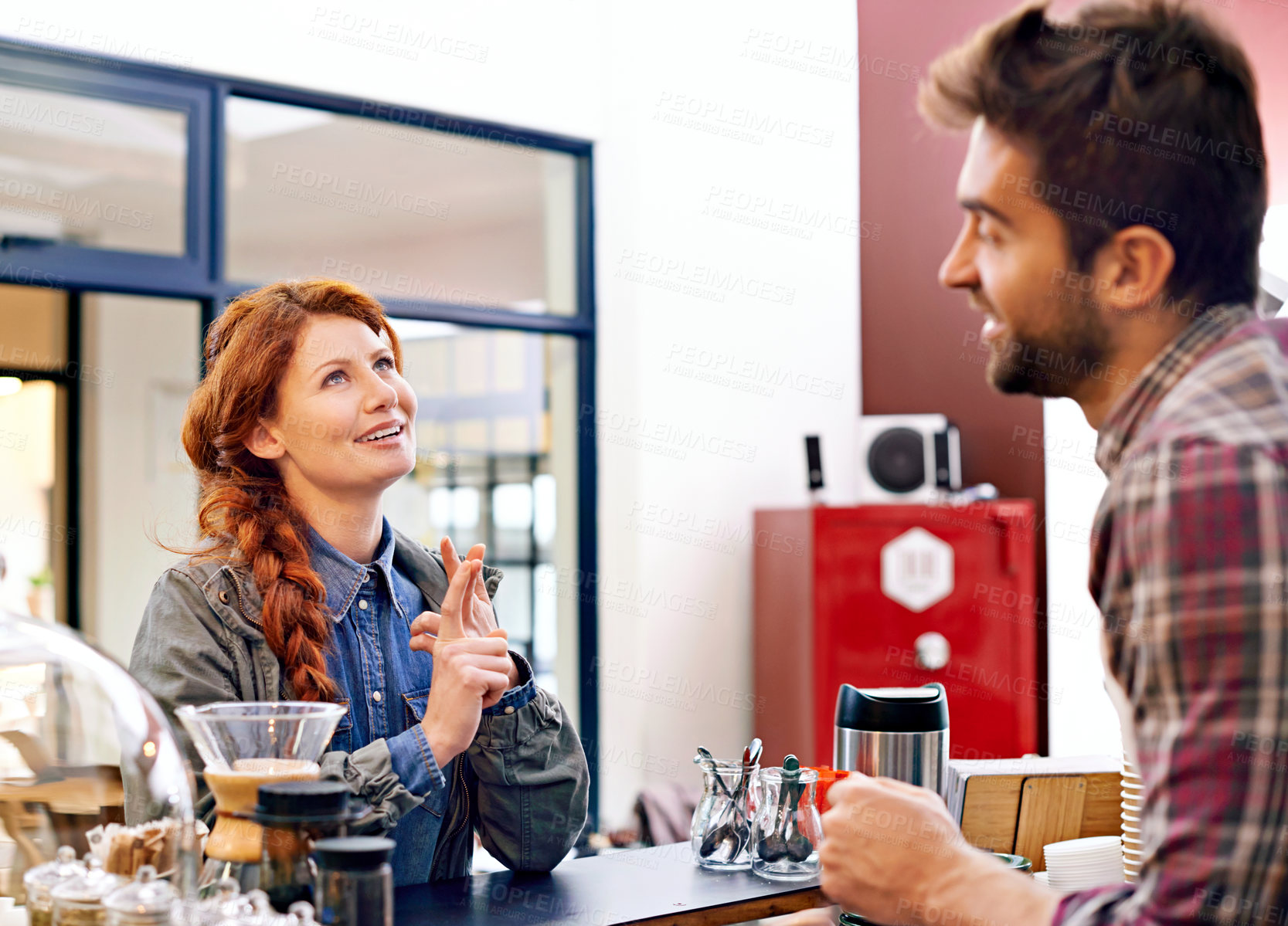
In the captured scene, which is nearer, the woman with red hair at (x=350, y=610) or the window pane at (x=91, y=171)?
the woman with red hair at (x=350, y=610)

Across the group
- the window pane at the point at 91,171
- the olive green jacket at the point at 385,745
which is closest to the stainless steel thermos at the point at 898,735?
the olive green jacket at the point at 385,745

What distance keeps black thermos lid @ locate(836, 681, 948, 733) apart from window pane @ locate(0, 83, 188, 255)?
Answer: 306cm

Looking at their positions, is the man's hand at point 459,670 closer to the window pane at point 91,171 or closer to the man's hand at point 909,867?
the man's hand at point 909,867

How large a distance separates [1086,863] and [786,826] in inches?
17.2

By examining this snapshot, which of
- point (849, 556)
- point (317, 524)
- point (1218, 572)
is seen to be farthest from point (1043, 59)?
point (849, 556)

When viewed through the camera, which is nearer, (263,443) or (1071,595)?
(263,443)

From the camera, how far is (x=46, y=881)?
3.80ft

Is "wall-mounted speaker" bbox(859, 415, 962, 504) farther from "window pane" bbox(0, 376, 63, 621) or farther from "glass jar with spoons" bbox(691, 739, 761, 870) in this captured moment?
"window pane" bbox(0, 376, 63, 621)

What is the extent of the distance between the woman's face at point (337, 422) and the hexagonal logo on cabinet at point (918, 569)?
2.86m

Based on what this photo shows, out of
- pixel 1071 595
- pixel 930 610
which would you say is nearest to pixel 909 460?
pixel 930 610

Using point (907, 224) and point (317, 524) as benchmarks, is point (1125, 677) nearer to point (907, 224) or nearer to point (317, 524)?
point (317, 524)

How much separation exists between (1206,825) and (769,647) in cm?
416

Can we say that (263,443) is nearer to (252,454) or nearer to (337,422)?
(252,454)

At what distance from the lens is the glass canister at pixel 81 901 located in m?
1.12
